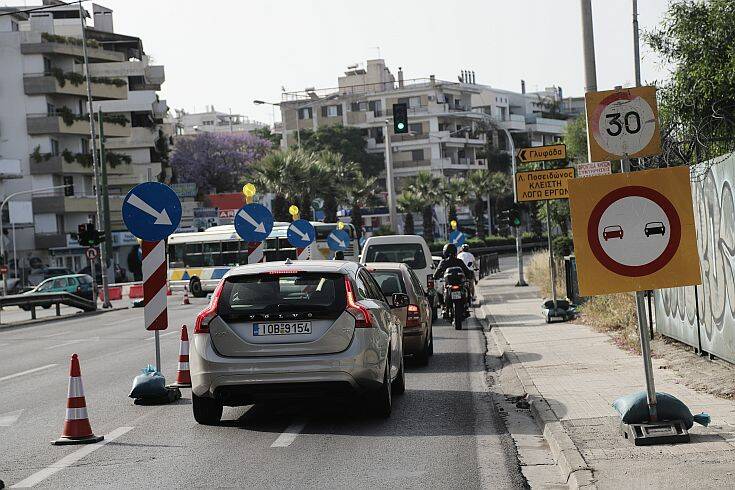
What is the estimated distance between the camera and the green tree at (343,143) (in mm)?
112000

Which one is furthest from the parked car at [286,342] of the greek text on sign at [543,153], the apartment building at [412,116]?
the apartment building at [412,116]

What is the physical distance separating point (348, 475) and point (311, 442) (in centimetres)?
168

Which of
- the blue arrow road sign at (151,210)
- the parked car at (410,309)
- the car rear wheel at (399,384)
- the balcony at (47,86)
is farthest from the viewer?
the balcony at (47,86)

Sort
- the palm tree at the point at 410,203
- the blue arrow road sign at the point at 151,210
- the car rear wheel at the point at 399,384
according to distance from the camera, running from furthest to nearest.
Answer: the palm tree at the point at 410,203
the blue arrow road sign at the point at 151,210
the car rear wheel at the point at 399,384

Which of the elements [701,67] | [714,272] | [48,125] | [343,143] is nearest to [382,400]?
[714,272]

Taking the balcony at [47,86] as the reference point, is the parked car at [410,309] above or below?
below

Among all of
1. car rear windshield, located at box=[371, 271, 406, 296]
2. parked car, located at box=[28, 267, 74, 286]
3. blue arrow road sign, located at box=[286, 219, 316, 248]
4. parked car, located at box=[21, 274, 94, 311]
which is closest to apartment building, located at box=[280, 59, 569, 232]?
parked car, located at box=[28, 267, 74, 286]

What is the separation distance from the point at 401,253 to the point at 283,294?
16.0m

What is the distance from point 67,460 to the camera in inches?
374

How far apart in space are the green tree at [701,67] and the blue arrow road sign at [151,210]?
21.2 ft

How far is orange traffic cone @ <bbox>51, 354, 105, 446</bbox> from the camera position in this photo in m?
10.5

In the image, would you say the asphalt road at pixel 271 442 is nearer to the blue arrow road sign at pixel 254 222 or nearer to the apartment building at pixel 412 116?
the blue arrow road sign at pixel 254 222

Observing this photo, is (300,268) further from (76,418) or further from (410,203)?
(410,203)

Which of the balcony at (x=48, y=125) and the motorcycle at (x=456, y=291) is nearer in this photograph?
the motorcycle at (x=456, y=291)
